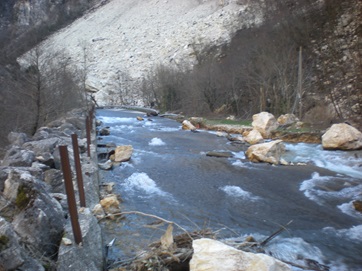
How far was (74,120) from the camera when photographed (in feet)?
48.1

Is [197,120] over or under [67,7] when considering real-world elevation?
under

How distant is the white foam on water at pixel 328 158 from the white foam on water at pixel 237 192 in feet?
11.3

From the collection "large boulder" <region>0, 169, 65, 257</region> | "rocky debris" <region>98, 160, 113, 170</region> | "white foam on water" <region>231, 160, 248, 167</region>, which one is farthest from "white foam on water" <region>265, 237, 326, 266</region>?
"rocky debris" <region>98, 160, 113, 170</region>

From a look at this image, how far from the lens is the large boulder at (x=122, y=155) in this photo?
10.6 meters

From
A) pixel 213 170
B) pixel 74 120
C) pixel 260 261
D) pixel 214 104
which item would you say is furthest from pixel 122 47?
pixel 260 261

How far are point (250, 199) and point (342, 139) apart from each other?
621 cm

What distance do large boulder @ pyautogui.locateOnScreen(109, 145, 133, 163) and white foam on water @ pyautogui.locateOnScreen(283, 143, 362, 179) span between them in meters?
5.37

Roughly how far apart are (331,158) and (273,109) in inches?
425

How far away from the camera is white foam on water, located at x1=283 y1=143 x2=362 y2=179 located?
969cm

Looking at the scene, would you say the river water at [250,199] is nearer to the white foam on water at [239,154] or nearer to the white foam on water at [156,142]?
the white foam on water at [239,154]

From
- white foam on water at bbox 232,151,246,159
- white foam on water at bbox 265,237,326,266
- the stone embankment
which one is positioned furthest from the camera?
white foam on water at bbox 232,151,246,159

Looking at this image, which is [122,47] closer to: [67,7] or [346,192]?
[67,7]

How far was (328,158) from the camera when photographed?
10.9 meters

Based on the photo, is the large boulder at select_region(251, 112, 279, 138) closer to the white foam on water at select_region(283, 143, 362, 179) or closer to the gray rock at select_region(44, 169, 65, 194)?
the white foam on water at select_region(283, 143, 362, 179)
